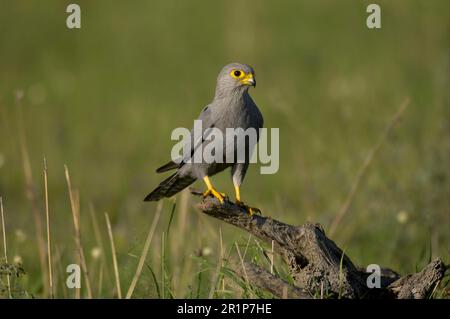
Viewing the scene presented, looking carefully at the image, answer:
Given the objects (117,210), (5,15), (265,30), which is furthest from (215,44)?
(117,210)

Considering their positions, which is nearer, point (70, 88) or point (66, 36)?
point (70, 88)

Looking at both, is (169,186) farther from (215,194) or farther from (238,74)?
(238,74)

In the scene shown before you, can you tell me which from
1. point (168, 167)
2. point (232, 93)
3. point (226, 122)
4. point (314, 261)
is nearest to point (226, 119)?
point (226, 122)

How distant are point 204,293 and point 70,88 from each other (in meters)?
8.98

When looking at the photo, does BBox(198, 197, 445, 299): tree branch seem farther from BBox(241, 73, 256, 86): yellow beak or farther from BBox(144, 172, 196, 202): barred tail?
BBox(241, 73, 256, 86): yellow beak

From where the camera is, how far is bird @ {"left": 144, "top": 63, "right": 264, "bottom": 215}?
19.7 ft

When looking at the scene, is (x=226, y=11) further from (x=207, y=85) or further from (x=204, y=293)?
(x=204, y=293)

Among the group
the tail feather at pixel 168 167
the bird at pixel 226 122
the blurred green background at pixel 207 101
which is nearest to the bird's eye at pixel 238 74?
the bird at pixel 226 122

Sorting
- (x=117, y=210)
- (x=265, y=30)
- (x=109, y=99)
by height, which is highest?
(x=265, y=30)

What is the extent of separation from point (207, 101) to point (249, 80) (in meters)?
7.52

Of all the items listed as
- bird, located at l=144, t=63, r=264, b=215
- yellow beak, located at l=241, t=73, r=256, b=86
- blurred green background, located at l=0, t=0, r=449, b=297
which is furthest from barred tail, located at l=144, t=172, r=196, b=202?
yellow beak, located at l=241, t=73, r=256, b=86

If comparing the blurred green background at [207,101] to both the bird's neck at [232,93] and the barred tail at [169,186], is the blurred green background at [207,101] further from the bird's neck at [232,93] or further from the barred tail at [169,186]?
the bird's neck at [232,93]

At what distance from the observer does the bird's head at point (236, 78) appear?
6.15 m

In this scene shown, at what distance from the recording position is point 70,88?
572 inches
